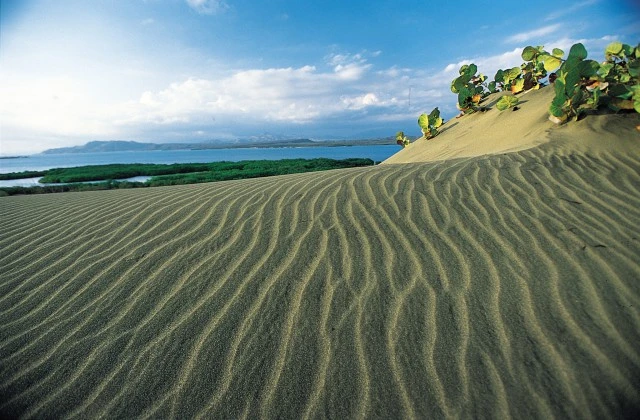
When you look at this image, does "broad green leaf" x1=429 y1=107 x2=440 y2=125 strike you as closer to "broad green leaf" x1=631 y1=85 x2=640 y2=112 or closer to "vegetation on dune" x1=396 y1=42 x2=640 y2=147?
"vegetation on dune" x1=396 y1=42 x2=640 y2=147

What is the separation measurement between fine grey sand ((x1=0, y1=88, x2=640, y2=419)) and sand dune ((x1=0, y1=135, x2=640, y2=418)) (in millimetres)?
12

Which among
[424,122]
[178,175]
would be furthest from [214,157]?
[424,122]

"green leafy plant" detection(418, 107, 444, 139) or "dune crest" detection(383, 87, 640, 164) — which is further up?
"green leafy plant" detection(418, 107, 444, 139)

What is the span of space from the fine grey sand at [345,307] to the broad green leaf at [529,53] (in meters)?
5.10

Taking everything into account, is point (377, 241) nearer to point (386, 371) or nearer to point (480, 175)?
point (386, 371)

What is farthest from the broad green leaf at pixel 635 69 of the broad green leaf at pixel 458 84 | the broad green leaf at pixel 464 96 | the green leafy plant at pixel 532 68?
the broad green leaf at pixel 458 84

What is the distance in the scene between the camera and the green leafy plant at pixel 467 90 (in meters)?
9.58

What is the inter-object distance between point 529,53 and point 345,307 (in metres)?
8.20

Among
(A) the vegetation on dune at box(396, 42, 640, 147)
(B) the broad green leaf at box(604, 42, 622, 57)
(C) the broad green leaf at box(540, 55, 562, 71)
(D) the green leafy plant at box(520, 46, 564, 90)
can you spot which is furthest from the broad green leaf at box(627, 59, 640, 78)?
(D) the green leafy plant at box(520, 46, 564, 90)

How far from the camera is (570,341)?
2.00 m

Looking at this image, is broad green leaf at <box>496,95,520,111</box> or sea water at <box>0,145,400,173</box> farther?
sea water at <box>0,145,400,173</box>

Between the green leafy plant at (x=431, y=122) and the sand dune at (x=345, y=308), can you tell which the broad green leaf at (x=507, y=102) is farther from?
the sand dune at (x=345, y=308)

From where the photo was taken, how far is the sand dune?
1858 millimetres

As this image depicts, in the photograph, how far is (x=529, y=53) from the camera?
25.8 ft
